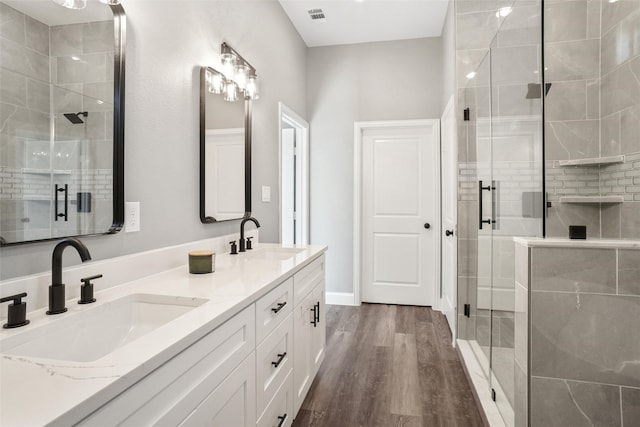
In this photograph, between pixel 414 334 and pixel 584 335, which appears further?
pixel 414 334

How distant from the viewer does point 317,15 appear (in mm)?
3334

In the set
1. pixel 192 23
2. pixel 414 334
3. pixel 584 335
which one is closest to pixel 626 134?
pixel 584 335

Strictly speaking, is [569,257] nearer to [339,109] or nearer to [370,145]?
[370,145]

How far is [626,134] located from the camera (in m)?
2.04

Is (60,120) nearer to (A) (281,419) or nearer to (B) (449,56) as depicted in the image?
(A) (281,419)

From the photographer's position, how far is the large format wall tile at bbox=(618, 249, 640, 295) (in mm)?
1292

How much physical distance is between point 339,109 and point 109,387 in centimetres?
371

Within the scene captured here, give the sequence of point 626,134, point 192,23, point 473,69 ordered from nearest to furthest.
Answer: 1. point 192,23
2. point 626,134
3. point 473,69

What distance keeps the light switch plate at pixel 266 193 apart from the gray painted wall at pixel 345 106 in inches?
46.7

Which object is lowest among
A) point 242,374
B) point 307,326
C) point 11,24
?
point 307,326

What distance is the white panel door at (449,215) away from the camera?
294cm

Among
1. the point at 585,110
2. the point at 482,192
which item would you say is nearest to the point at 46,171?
the point at 482,192

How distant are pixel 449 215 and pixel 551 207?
1.09 m

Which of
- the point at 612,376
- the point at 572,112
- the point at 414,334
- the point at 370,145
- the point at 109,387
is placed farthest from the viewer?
the point at 370,145
